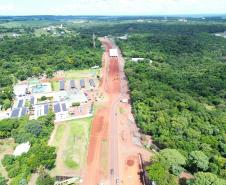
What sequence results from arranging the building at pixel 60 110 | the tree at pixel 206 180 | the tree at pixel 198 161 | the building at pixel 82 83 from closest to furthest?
1. the tree at pixel 206 180
2. the tree at pixel 198 161
3. the building at pixel 60 110
4. the building at pixel 82 83

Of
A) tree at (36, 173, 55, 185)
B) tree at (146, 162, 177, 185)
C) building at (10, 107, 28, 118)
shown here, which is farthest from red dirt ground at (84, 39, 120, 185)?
building at (10, 107, 28, 118)

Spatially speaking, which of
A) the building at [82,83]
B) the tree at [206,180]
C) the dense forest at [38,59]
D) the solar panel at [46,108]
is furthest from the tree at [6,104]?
the tree at [206,180]

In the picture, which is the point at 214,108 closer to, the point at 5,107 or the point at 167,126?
the point at 167,126

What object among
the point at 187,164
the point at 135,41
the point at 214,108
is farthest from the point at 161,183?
the point at 135,41

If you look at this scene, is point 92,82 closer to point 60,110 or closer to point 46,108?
point 60,110

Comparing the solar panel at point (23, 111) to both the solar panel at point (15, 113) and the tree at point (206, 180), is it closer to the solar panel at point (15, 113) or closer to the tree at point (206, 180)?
the solar panel at point (15, 113)

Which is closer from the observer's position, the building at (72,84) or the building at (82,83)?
the building at (72,84)
